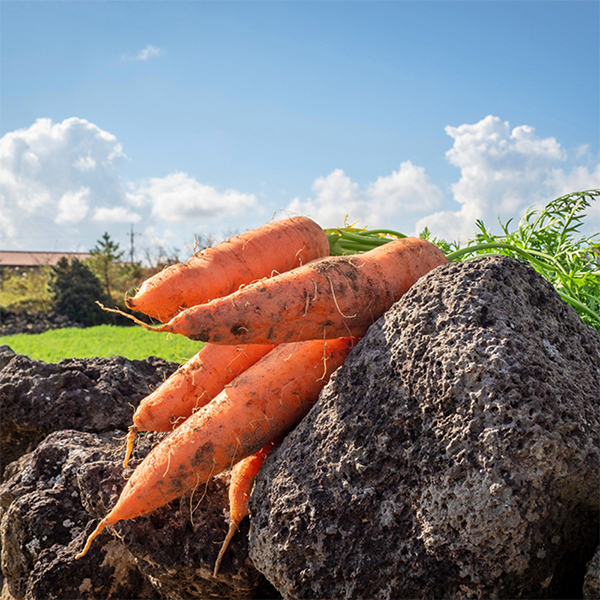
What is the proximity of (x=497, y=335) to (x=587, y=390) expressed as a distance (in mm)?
438

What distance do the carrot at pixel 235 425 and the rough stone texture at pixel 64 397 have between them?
154cm

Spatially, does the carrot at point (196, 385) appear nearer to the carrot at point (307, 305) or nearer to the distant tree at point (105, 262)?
the carrot at point (307, 305)

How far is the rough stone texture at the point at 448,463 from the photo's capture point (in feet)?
5.23

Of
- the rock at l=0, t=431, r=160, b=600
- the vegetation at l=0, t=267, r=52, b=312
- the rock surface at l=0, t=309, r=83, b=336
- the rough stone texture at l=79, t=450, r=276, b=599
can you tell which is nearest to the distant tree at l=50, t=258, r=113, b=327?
the vegetation at l=0, t=267, r=52, b=312

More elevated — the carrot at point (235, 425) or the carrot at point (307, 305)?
the carrot at point (307, 305)

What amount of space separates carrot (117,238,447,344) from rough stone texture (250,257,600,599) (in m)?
0.26

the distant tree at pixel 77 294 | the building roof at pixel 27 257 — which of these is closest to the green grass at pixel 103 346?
the distant tree at pixel 77 294

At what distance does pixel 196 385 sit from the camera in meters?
2.73

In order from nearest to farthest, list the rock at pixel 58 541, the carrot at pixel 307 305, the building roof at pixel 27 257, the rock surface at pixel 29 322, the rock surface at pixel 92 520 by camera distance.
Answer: the carrot at pixel 307 305, the rock surface at pixel 92 520, the rock at pixel 58 541, the rock surface at pixel 29 322, the building roof at pixel 27 257

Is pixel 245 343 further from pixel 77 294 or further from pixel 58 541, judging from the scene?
pixel 77 294

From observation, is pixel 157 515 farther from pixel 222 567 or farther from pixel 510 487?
pixel 510 487

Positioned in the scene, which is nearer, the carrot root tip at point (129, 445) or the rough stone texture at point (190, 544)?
the rough stone texture at point (190, 544)

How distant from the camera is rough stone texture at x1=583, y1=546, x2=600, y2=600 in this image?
1.58 metres

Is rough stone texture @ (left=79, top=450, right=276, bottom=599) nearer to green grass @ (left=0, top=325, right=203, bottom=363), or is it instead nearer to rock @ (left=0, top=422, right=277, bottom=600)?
rock @ (left=0, top=422, right=277, bottom=600)
